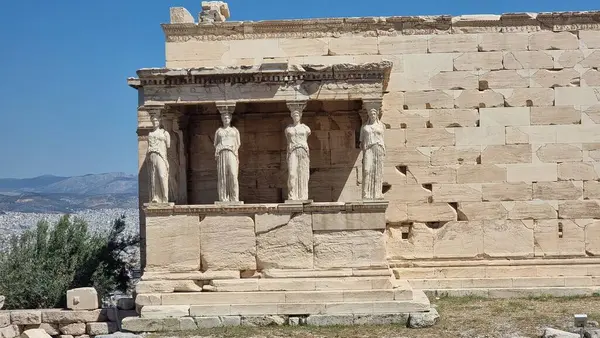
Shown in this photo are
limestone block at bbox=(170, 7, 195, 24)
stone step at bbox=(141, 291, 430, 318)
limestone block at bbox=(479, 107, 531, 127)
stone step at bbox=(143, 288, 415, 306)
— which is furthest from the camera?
limestone block at bbox=(170, 7, 195, 24)

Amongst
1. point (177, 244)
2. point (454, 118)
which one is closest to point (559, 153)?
point (454, 118)

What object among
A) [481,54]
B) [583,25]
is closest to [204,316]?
[481,54]

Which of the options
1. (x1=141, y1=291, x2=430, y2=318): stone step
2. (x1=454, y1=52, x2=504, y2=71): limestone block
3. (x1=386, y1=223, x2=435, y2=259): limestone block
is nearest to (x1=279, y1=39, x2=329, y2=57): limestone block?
(x1=454, y1=52, x2=504, y2=71): limestone block

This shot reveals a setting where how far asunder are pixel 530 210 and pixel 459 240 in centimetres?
131

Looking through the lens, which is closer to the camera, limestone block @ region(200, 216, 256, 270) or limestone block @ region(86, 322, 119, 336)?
limestone block @ region(200, 216, 256, 270)

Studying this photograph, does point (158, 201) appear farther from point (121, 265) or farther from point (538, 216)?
point (538, 216)

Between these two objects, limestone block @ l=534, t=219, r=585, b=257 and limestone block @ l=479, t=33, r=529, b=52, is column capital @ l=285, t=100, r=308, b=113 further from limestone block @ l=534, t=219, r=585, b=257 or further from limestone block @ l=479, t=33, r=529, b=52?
limestone block @ l=534, t=219, r=585, b=257

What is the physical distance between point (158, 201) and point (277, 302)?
7.86ft

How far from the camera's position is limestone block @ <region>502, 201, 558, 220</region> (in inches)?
550

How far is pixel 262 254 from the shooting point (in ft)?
40.6

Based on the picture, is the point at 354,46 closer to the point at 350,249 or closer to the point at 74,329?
the point at 350,249

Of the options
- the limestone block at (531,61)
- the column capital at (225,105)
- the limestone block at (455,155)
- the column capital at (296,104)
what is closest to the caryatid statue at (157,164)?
the column capital at (225,105)

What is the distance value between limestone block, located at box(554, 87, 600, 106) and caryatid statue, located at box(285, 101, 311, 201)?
465 centimetres

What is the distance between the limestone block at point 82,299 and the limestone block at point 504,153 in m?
7.05
